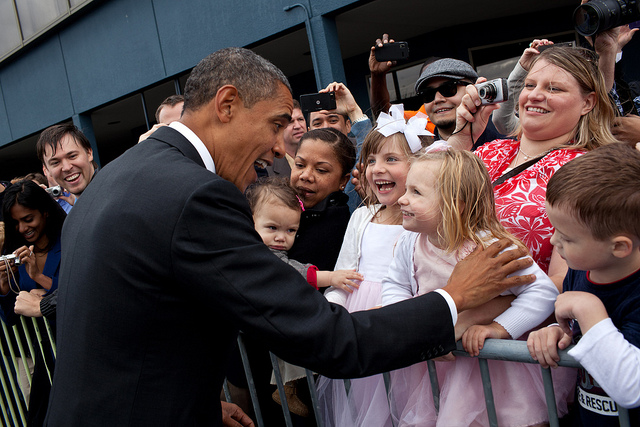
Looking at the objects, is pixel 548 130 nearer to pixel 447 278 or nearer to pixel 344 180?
pixel 447 278

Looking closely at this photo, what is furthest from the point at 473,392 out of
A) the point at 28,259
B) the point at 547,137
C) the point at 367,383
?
the point at 28,259

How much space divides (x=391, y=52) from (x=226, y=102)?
81.9 inches

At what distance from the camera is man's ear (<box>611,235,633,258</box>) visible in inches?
50.3

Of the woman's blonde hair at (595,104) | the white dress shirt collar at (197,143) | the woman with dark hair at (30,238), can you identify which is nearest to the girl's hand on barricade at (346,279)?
the white dress shirt collar at (197,143)

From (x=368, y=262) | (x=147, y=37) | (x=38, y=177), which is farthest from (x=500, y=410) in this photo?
(x=147, y=37)

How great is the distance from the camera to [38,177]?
618 centimetres

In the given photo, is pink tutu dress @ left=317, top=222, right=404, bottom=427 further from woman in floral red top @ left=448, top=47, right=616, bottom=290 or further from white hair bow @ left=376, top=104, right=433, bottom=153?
woman in floral red top @ left=448, top=47, right=616, bottom=290

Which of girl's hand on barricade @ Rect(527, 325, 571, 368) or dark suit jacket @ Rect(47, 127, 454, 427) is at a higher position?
dark suit jacket @ Rect(47, 127, 454, 427)

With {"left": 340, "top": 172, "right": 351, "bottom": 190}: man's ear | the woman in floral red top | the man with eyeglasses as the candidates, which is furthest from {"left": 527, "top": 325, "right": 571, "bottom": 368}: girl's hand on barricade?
the man with eyeglasses

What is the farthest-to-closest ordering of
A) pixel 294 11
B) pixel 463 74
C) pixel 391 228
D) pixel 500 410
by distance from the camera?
1. pixel 294 11
2. pixel 463 74
3. pixel 391 228
4. pixel 500 410

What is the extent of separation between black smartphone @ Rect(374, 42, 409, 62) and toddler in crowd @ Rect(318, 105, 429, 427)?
3.39 feet

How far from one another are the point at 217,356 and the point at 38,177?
5800 mm

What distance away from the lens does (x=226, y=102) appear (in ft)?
5.36

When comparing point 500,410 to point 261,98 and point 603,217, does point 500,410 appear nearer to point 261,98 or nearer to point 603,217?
point 603,217
